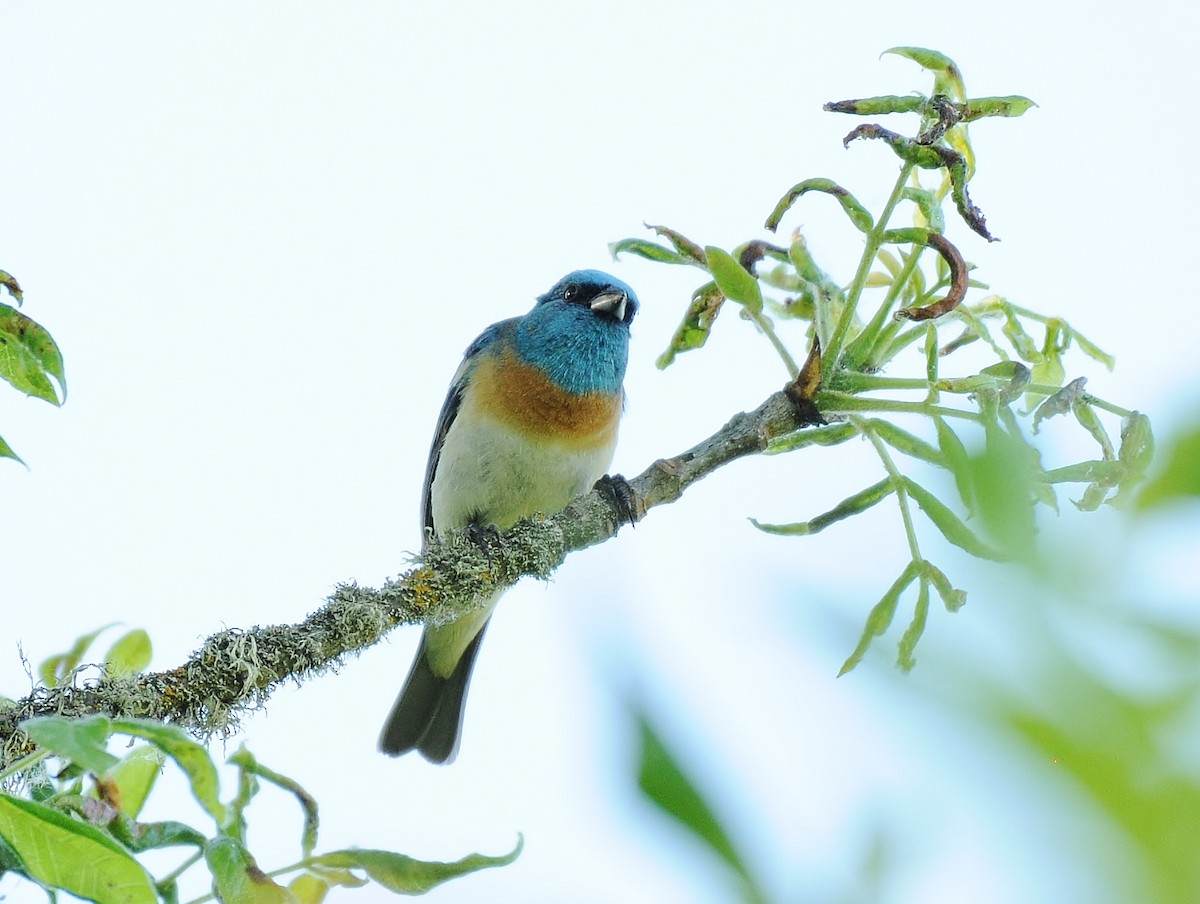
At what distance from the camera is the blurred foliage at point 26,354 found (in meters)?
2.43

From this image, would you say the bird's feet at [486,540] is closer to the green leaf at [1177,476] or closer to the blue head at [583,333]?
the blue head at [583,333]

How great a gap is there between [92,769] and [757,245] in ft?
7.09

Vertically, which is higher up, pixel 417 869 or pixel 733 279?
pixel 733 279

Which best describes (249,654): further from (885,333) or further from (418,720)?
(418,720)

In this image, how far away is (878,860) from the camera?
544 mm

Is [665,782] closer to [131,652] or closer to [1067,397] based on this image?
[1067,397]

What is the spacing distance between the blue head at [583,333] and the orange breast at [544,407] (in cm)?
5

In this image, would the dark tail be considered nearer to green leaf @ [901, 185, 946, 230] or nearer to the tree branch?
the tree branch

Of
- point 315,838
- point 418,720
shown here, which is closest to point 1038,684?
point 315,838

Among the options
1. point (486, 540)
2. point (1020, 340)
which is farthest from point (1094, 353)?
point (486, 540)

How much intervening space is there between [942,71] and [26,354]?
77.8 inches

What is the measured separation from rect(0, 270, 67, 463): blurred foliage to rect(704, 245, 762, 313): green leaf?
1.35 meters

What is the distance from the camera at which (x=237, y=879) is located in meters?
2.00

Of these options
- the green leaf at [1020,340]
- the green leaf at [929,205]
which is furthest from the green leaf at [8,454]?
the green leaf at [1020,340]
